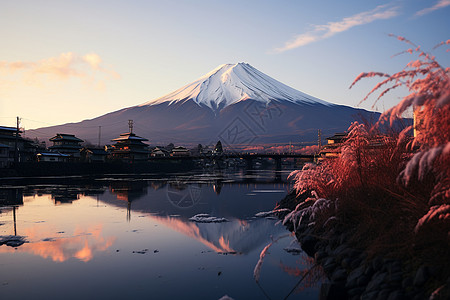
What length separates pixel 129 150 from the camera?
287ft

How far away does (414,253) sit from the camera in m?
6.08

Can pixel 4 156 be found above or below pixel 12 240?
above

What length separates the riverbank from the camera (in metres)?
5.34

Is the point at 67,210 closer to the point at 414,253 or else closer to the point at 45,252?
the point at 45,252

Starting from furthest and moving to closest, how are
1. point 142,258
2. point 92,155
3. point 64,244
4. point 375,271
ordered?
point 92,155, point 64,244, point 142,258, point 375,271

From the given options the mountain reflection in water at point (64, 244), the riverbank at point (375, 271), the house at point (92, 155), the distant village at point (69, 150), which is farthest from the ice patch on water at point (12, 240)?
the house at point (92, 155)

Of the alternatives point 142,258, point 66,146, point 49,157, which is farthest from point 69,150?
point 142,258

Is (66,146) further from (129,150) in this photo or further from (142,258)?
(142,258)

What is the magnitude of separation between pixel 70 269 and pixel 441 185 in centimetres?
916

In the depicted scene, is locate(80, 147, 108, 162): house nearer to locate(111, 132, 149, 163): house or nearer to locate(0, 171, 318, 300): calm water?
locate(111, 132, 149, 163): house

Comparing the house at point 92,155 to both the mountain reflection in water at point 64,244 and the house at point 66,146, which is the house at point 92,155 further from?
the mountain reflection in water at point 64,244

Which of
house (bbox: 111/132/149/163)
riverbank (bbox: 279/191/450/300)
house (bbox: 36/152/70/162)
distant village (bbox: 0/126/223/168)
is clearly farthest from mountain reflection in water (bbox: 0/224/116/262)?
house (bbox: 111/132/149/163)

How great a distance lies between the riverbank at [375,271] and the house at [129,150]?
8049 centimetres

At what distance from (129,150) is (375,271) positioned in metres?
85.3
